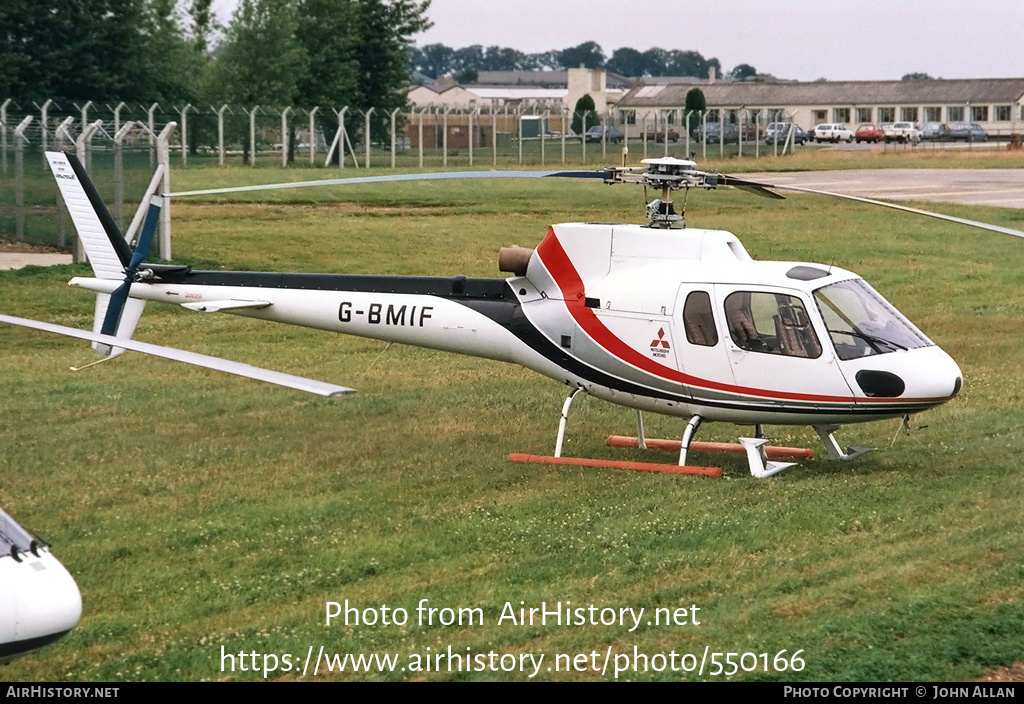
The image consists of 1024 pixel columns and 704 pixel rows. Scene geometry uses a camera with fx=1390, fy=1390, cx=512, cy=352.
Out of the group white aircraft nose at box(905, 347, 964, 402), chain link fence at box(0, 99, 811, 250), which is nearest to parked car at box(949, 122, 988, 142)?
chain link fence at box(0, 99, 811, 250)

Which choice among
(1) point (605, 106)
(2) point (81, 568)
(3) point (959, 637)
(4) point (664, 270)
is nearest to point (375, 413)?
(4) point (664, 270)

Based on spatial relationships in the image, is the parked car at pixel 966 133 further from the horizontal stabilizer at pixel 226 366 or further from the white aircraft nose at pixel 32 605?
the white aircraft nose at pixel 32 605

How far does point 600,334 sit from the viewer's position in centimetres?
1395

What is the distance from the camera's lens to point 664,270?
1377 cm

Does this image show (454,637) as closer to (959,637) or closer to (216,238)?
(959,637)

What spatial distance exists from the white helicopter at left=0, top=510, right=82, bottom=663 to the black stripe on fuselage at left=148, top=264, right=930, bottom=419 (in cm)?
682

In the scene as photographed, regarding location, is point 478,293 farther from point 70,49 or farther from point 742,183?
point 70,49

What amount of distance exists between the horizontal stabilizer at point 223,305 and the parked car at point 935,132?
7392 centimetres

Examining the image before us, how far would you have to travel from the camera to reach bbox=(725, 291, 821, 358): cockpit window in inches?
514

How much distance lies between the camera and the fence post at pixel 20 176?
26.6 metres

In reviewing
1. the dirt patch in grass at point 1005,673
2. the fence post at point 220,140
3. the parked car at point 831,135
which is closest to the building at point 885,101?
the parked car at point 831,135

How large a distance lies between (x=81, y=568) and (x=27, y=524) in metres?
1.46

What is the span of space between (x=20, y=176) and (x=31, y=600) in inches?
822

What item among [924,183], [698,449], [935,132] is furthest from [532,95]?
[698,449]
